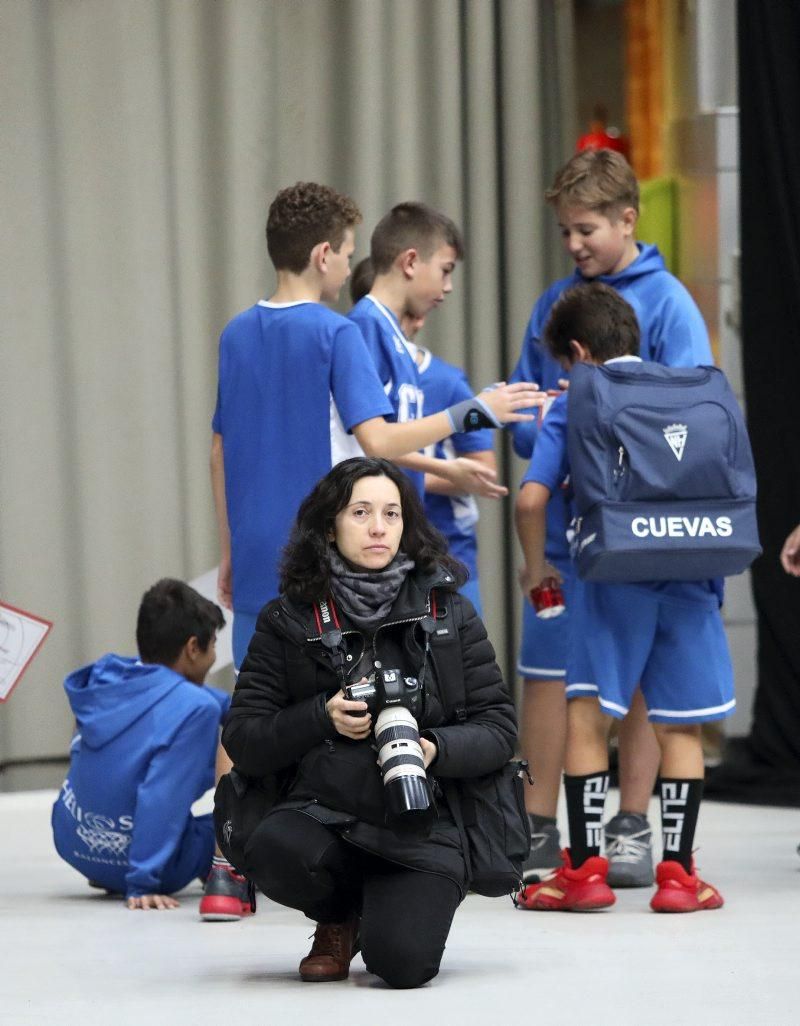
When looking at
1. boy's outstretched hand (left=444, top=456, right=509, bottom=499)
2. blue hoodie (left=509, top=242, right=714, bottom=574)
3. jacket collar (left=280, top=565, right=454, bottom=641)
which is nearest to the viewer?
jacket collar (left=280, top=565, right=454, bottom=641)

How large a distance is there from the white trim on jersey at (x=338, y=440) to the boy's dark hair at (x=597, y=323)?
428mm

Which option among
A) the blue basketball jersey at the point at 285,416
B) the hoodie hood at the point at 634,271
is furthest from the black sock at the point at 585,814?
the hoodie hood at the point at 634,271

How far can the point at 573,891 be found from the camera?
9.96 feet

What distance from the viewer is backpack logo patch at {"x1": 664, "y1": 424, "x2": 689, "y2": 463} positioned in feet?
9.81

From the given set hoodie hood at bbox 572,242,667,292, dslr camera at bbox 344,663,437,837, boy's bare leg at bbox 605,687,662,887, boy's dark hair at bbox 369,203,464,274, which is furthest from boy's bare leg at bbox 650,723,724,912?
boy's dark hair at bbox 369,203,464,274

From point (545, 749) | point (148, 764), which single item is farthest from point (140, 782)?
point (545, 749)

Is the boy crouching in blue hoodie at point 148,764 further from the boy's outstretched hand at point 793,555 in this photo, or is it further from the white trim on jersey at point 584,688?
the boy's outstretched hand at point 793,555

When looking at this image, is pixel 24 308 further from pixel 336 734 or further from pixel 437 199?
pixel 336 734

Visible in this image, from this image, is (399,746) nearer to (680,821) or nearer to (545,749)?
(680,821)

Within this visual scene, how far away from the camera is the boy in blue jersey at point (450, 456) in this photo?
355cm

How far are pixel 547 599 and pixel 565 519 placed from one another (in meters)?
0.29

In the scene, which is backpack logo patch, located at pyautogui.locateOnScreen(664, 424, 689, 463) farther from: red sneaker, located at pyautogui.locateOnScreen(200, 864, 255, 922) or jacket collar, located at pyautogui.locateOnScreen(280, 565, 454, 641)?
red sneaker, located at pyautogui.locateOnScreen(200, 864, 255, 922)

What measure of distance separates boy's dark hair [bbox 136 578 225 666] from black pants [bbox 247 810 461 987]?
919mm

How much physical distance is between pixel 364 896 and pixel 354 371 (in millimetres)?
942
